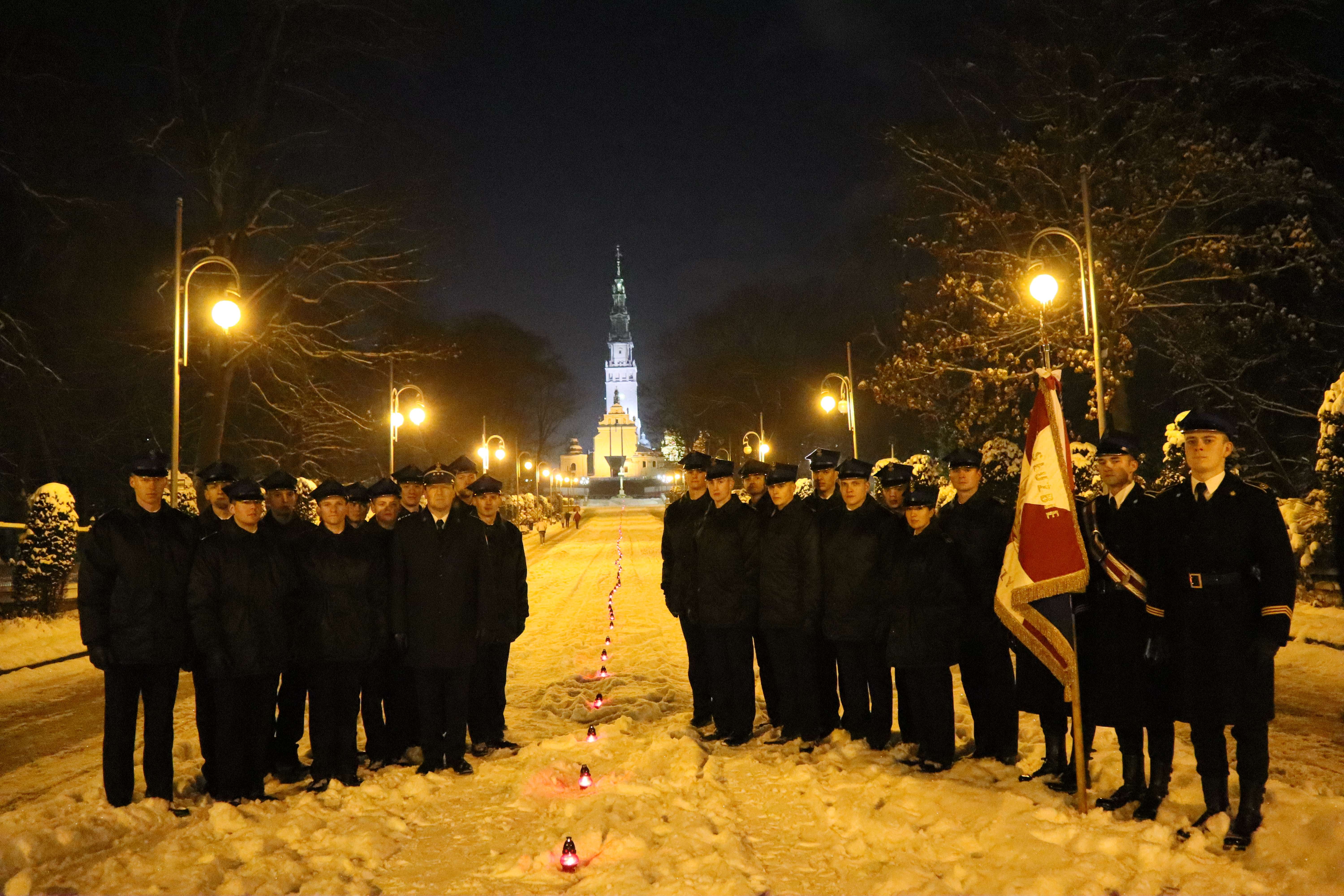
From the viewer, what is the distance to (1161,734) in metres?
5.42

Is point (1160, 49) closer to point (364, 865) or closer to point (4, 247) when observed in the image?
point (364, 865)

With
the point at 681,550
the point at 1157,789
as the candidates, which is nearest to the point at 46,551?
the point at 681,550

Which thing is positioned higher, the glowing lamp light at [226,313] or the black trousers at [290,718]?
the glowing lamp light at [226,313]

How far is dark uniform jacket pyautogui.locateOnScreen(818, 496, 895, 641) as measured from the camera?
22.6 feet

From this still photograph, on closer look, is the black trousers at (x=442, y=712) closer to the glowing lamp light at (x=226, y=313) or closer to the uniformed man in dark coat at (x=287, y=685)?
the uniformed man in dark coat at (x=287, y=685)

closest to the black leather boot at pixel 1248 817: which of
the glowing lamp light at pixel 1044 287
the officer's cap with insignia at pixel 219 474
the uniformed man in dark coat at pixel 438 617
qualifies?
the uniformed man in dark coat at pixel 438 617

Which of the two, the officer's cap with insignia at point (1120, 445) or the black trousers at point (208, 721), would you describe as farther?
the black trousers at point (208, 721)

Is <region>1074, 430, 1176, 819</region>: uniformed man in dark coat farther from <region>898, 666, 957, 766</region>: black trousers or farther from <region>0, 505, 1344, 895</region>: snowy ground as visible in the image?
<region>898, 666, 957, 766</region>: black trousers

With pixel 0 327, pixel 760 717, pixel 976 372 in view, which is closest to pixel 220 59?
pixel 0 327

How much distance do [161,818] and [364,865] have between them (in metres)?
1.57

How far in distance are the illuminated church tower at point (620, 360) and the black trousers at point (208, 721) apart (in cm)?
16152

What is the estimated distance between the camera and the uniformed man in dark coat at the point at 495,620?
7.11 m

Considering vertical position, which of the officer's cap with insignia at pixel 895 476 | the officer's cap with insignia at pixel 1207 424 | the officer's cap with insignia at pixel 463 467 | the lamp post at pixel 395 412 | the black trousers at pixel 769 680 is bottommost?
the black trousers at pixel 769 680

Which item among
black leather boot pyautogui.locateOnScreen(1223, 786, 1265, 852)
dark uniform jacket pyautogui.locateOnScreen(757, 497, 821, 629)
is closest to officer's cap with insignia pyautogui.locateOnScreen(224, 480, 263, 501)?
dark uniform jacket pyautogui.locateOnScreen(757, 497, 821, 629)
